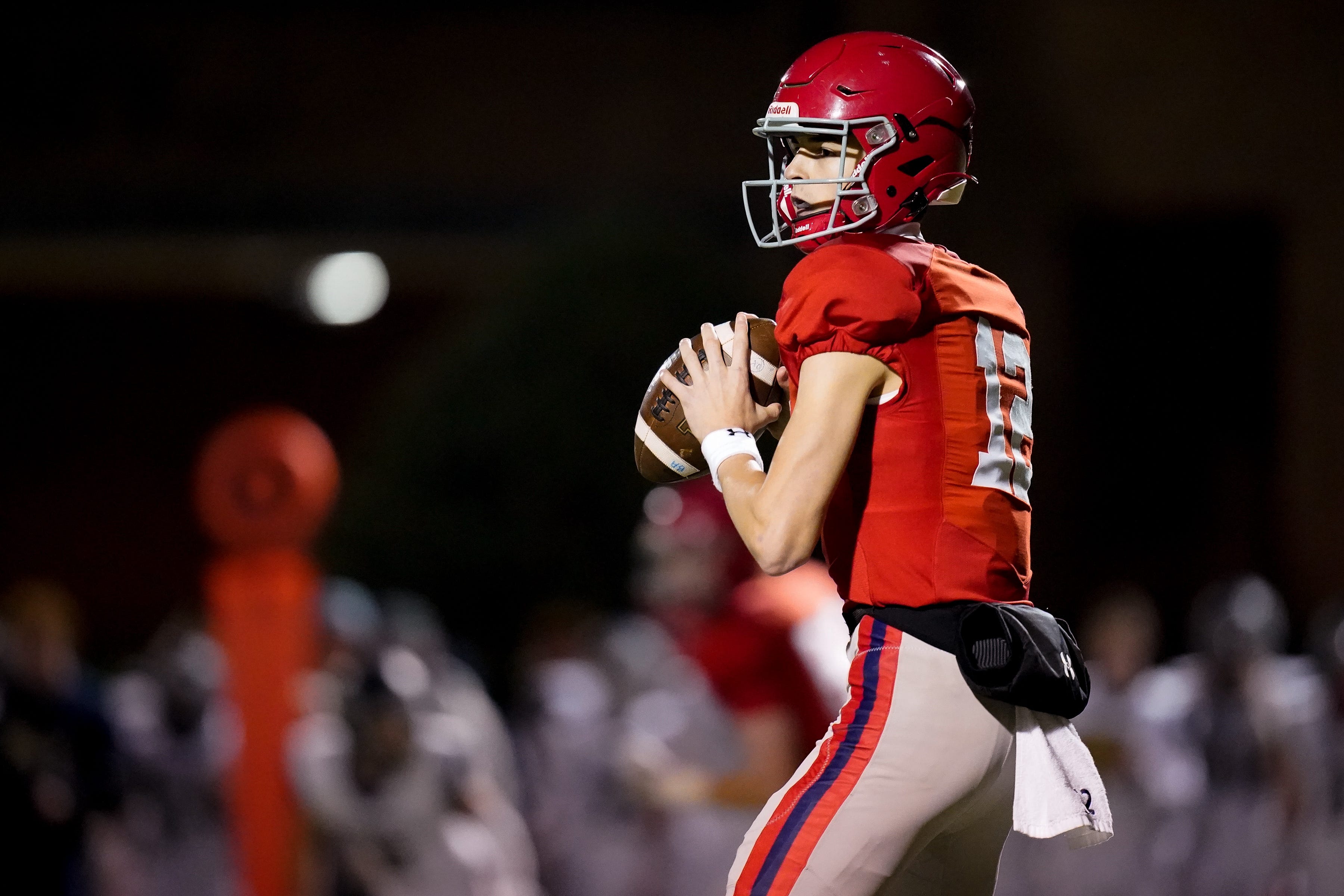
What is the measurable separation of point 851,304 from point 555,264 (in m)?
8.68

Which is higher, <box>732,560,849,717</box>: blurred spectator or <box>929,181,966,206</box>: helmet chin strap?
<box>929,181,966,206</box>: helmet chin strap

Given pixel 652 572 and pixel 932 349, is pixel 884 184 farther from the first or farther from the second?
pixel 652 572

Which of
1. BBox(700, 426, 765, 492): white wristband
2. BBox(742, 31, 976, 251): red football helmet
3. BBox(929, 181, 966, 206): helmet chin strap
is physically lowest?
BBox(700, 426, 765, 492): white wristband

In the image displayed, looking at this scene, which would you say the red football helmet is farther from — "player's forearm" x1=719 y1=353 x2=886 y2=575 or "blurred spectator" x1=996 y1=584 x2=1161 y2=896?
"blurred spectator" x1=996 y1=584 x2=1161 y2=896

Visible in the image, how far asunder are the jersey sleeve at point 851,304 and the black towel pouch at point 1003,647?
37 cm

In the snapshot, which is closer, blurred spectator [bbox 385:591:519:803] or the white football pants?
the white football pants

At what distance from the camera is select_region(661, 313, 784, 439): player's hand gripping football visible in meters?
2.76

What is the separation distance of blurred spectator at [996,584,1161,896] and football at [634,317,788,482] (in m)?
6.60

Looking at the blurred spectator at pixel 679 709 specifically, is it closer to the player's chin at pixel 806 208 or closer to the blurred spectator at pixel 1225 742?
the player's chin at pixel 806 208

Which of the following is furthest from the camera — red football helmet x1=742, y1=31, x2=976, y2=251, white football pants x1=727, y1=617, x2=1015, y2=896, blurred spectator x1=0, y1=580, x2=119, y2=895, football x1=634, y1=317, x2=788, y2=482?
blurred spectator x1=0, y1=580, x2=119, y2=895

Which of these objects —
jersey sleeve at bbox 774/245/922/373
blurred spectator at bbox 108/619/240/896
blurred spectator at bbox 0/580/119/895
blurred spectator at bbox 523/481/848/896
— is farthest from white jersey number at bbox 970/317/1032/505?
blurred spectator at bbox 108/619/240/896

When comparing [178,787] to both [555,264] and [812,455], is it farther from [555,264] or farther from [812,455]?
[812,455]

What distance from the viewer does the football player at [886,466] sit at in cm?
250

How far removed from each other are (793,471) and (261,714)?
503cm
